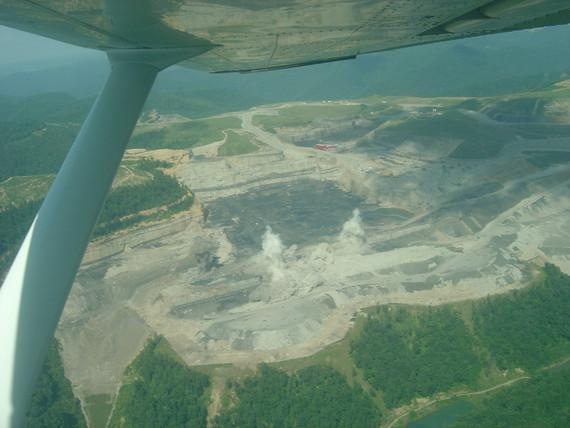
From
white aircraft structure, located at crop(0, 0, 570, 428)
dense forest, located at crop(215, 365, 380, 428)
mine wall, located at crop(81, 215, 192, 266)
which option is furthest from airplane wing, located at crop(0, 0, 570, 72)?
mine wall, located at crop(81, 215, 192, 266)

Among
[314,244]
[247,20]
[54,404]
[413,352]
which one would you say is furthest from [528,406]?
[54,404]

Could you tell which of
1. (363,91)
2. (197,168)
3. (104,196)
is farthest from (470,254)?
(363,91)

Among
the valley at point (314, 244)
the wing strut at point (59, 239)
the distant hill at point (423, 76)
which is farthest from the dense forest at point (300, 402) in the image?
the distant hill at point (423, 76)

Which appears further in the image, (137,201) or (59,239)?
(137,201)

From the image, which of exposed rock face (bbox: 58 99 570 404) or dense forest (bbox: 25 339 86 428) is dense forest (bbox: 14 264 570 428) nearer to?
dense forest (bbox: 25 339 86 428)

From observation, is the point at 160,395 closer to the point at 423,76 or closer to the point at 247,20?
the point at 247,20

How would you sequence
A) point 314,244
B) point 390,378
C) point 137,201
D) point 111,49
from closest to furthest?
point 111,49
point 390,378
point 314,244
point 137,201

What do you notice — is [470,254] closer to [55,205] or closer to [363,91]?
[55,205]
